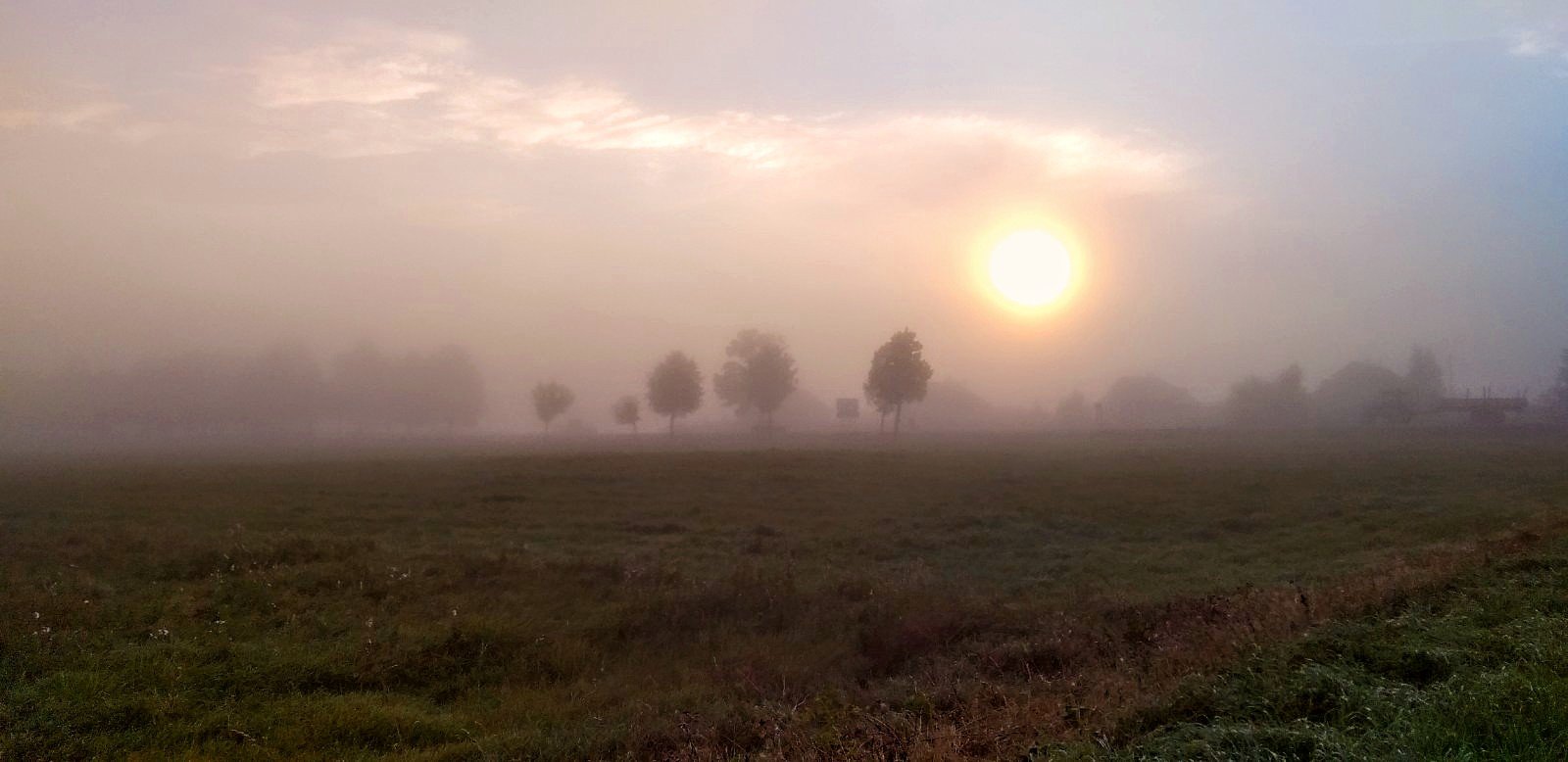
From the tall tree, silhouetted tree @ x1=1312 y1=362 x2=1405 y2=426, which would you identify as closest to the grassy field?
the tall tree

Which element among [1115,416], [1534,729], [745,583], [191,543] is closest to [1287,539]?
[745,583]

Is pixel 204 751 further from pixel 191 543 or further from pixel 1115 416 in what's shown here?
pixel 1115 416

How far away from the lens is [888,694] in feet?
33.7

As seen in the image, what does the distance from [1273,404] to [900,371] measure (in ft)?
207

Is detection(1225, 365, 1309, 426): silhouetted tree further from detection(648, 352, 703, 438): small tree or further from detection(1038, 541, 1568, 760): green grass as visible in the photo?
detection(1038, 541, 1568, 760): green grass

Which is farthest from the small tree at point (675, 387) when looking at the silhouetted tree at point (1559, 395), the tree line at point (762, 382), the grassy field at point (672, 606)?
the silhouetted tree at point (1559, 395)

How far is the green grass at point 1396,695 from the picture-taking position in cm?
560

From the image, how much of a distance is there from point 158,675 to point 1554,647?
48.2ft

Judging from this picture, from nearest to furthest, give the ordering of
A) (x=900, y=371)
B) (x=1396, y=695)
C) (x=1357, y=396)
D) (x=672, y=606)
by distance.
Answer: (x=1396, y=695)
(x=672, y=606)
(x=900, y=371)
(x=1357, y=396)

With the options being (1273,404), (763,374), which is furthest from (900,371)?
(1273,404)

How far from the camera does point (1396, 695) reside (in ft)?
21.9

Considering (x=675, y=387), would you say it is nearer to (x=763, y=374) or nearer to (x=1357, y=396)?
(x=763, y=374)

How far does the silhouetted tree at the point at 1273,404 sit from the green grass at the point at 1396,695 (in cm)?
11132

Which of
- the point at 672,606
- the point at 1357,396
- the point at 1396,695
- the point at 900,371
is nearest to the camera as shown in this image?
the point at 1396,695
